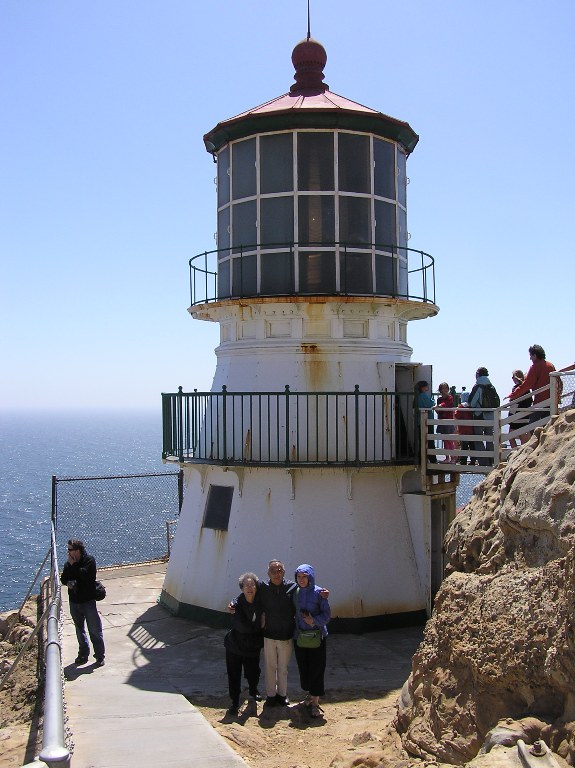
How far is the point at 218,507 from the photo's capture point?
15352 mm

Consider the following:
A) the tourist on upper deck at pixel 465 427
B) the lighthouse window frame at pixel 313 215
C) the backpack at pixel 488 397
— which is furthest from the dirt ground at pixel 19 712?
the backpack at pixel 488 397

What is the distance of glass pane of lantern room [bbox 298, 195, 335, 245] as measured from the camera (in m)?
14.9

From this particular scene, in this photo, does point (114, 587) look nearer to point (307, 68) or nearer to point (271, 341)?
point (271, 341)

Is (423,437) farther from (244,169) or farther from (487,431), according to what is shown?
(244,169)

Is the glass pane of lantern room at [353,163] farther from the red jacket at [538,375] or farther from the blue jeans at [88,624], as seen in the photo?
the blue jeans at [88,624]

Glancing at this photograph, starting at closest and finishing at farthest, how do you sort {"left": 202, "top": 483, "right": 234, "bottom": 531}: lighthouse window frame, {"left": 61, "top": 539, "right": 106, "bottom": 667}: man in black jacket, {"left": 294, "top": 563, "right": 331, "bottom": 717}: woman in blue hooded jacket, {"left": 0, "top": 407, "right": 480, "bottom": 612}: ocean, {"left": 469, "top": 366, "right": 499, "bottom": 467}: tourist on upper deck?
{"left": 294, "top": 563, "right": 331, "bottom": 717}: woman in blue hooded jacket < {"left": 61, "top": 539, "right": 106, "bottom": 667}: man in black jacket < {"left": 469, "top": 366, "right": 499, "bottom": 467}: tourist on upper deck < {"left": 202, "top": 483, "right": 234, "bottom": 531}: lighthouse window frame < {"left": 0, "top": 407, "right": 480, "bottom": 612}: ocean

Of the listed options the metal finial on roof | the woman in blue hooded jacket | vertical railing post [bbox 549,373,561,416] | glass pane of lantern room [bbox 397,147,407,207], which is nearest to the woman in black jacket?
the woman in blue hooded jacket

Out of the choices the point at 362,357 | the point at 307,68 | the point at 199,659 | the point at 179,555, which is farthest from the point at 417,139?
the point at 199,659

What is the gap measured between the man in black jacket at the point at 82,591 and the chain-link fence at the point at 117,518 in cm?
2059

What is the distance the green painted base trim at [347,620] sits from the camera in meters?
14.0

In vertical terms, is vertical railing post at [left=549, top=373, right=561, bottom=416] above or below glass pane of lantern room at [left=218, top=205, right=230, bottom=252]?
below

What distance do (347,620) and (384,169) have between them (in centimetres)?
815

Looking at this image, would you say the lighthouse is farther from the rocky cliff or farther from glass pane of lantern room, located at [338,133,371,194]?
the rocky cliff

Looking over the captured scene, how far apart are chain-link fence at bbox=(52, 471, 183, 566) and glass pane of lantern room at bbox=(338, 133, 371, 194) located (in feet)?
67.1
